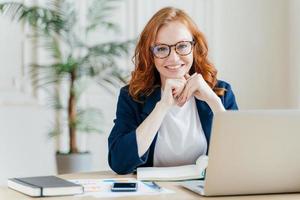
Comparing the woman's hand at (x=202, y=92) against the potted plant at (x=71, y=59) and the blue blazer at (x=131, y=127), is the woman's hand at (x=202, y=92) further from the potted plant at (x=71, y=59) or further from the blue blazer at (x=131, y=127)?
the potted plant at (x=71, y=59)

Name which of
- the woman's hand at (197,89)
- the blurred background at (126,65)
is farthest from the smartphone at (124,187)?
the blurred background at (126,65)

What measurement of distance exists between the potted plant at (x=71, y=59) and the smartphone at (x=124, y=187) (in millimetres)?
1832

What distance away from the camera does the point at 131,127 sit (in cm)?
249

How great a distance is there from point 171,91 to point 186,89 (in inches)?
2.6

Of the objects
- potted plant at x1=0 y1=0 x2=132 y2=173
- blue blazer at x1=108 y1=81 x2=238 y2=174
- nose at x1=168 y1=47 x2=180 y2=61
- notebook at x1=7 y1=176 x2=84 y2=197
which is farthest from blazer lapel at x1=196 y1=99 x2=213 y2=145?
potted plant at x1=0 y1=0 x2=132 y2=173

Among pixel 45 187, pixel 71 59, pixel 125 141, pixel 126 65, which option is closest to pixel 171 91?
pixel 125 141

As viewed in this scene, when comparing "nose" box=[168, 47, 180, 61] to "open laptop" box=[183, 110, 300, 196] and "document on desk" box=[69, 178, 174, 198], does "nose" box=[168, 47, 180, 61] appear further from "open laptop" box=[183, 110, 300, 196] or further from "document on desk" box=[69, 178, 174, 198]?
"open laptop" box=[183, 110, 300, 196]

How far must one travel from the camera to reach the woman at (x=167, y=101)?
2.35 metres

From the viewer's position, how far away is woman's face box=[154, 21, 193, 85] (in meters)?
2.46

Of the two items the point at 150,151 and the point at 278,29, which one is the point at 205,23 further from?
the point at 150,151

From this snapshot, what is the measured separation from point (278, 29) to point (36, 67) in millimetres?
1768

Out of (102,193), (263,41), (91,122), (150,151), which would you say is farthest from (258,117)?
(263,41)

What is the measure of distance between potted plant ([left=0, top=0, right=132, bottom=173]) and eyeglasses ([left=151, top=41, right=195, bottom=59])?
1.37 meters

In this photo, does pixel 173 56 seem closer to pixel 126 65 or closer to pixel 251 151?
pixel 251 151
